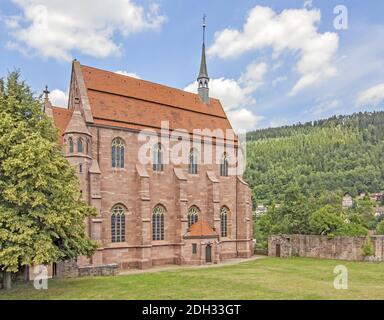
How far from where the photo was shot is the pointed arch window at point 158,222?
35.6m

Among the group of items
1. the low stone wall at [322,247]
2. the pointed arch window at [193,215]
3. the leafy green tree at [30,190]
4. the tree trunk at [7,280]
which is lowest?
the low stone wall at [322,247]

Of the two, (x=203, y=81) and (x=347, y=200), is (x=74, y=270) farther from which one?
(x=347, y=200)

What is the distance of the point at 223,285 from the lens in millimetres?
23375

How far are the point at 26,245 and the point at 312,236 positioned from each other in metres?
30.5

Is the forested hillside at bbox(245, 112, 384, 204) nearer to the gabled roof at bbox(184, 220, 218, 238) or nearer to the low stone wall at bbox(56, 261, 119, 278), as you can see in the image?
the gabled roof at bbox(184, 220, 218, 238)

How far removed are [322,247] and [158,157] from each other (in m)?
19.4

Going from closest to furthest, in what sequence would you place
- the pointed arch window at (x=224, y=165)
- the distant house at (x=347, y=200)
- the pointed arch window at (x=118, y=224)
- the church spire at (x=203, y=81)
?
the pointed arch window at (x=118, y=224), the pointed arch window at (x=224, y=165), the church spire at (x=203, y=81), the distant house at (x=347, y=200)


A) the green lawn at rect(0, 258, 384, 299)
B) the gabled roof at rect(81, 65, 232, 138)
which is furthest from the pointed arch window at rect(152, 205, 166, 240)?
the gabled roof at rect(81, 65, 232, 138)

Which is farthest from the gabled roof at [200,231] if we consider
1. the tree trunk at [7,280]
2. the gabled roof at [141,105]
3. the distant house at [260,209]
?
the distant house at [260,209]

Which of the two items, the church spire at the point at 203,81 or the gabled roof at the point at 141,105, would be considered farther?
the church spire at the point at 203,81

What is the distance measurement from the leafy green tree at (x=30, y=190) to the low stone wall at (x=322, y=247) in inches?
1055

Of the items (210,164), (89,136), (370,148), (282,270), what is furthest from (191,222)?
(370,148)

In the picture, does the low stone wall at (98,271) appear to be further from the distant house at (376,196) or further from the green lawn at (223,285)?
the distant house at (376,196)
